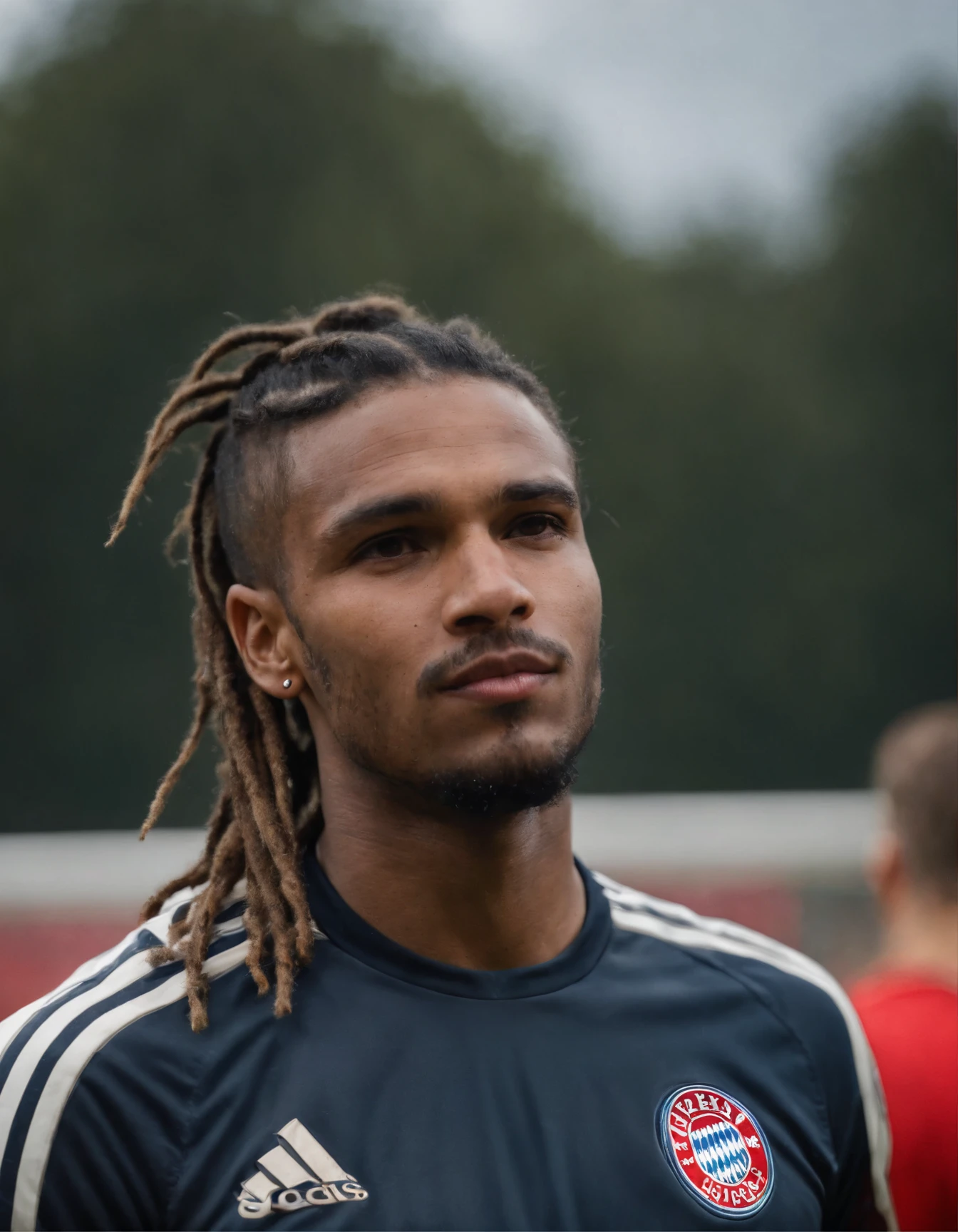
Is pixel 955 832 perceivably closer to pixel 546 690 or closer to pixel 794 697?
pixel 546 690

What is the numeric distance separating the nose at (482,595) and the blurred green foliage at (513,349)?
32.3 feet

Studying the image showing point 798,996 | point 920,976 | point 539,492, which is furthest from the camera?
point 920,976

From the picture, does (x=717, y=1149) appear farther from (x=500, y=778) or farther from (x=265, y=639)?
Answer: (x=265, y=639)

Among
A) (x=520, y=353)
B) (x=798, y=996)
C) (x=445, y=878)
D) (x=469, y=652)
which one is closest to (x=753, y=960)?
(x=798, y=996)

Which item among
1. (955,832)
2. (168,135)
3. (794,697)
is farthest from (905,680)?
(955,832)

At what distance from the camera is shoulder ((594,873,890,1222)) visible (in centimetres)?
265

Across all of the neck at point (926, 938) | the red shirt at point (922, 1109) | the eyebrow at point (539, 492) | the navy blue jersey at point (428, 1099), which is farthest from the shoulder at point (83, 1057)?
the neck at point (926, 938)

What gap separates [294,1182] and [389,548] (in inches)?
42.6

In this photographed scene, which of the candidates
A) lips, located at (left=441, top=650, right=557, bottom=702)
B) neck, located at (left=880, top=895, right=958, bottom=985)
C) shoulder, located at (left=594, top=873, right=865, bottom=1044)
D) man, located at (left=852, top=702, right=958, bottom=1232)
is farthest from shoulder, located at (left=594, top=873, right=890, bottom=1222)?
lips, located at (left=441, top=650, right=557, bottom=702)

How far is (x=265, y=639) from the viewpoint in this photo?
272 cm

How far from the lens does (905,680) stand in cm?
1638

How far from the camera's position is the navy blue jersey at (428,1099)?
2.18 meters

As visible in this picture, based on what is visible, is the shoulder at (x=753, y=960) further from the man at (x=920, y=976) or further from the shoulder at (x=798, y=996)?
the man at (x=920, y=976)

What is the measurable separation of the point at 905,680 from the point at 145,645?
8826 millimetres
